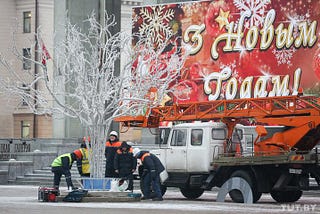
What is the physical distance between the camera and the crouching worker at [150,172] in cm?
3275

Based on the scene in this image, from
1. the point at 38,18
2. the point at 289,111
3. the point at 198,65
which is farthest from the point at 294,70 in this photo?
the point at 38,18

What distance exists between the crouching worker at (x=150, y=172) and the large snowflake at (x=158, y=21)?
64.9ft

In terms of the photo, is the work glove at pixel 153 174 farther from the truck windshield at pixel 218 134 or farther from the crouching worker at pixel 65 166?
the truck windshield at pixel 218 134

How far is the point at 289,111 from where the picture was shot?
3259 cm

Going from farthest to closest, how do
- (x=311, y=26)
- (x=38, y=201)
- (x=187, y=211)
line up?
(x=311, y=26)
(x=38, y=201)
(x=187, y=211)

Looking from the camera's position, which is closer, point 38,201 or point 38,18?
point 38,201

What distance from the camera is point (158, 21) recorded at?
174 ft

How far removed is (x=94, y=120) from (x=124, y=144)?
1.34 metres

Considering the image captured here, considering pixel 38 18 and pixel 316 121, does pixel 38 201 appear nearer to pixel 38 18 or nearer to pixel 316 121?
pixel 316 121

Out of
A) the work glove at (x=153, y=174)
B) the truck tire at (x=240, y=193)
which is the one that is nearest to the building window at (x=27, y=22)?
the work glove at (x=153, y=174)

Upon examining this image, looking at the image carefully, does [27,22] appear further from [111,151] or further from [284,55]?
[111,151]

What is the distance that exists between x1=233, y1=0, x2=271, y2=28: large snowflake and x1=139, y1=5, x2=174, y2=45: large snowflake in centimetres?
393

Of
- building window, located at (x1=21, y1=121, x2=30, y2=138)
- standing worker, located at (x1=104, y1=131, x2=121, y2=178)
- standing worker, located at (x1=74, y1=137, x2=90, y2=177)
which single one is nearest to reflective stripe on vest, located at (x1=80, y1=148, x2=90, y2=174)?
standing worker, located at (x1=74, y1=137, x2=90, y2=177)

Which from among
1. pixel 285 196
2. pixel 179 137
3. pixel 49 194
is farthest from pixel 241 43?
pixel 49 194
